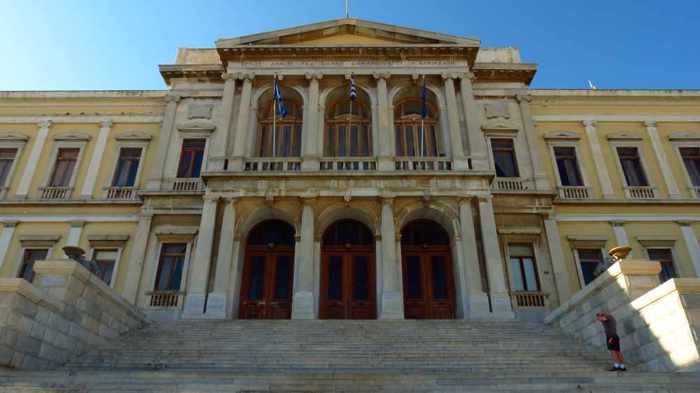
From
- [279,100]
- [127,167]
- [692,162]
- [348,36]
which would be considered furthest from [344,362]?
[692,162]

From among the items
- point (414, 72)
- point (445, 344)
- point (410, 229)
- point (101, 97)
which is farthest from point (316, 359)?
point (101, 97)

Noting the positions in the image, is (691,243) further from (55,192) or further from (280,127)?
(55,192)

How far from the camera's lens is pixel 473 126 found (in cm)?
1906

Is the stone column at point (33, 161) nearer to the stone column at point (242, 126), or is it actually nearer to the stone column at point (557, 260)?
the stone column at point (242, 126)

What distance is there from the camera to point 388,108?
19750 mm

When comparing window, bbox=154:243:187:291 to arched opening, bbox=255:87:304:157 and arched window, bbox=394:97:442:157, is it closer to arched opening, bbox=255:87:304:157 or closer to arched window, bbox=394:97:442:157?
arched opening, bbox=255:87:304:157

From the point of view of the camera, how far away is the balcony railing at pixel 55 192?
19906 millimetres

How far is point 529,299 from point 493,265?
234cm

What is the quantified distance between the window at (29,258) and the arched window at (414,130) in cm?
1402

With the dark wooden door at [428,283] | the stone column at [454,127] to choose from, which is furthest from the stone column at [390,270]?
the stone column at [454,127]

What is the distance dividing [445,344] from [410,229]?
23.1 feet

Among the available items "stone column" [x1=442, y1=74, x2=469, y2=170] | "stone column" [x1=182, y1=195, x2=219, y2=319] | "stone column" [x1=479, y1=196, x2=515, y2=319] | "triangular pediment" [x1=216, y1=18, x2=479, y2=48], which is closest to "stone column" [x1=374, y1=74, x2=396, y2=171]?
"triangular pediment" [x1=216, y1=18, x2=479, y2=48]

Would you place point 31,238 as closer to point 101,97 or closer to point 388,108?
point 101,97

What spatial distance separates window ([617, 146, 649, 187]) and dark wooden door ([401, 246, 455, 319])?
8936mm
